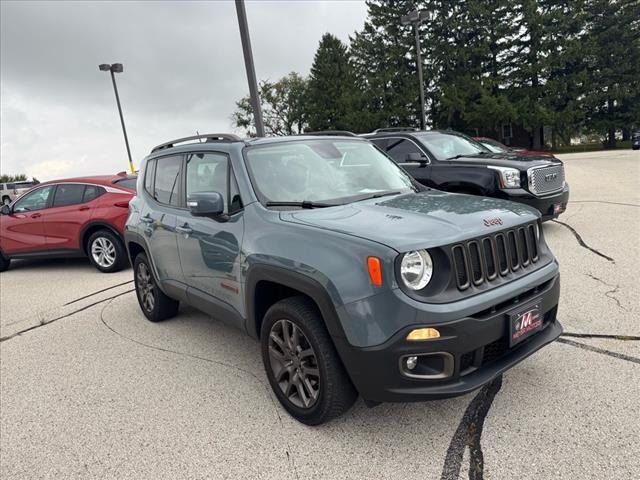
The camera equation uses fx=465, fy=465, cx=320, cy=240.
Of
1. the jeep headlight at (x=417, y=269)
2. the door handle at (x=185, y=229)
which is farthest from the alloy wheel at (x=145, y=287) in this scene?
the jeep headlight at (x=417, y=269)

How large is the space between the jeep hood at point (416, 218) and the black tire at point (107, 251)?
5624 mm

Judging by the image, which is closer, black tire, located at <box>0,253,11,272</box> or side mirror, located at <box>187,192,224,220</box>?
side mirror, located at <box>187,192,224,220</box>

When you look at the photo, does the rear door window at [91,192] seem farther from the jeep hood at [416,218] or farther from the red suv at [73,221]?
the jeep hood at [416,218]

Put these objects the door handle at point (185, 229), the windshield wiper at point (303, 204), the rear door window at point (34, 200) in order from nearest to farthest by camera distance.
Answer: the windshield wiper at point (303, 204) < the door handle at point (185, 229) < the rear door window at point (34, 200)

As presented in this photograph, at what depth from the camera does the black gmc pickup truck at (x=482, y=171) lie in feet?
21.8

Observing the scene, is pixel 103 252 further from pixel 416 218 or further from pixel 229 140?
pixel 416 218

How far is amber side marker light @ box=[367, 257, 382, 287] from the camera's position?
7.61 ft

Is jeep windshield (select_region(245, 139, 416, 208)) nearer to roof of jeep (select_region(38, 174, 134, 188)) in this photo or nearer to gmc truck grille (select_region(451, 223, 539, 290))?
gmc truck grille (select_region(451, 223, 539, 290))

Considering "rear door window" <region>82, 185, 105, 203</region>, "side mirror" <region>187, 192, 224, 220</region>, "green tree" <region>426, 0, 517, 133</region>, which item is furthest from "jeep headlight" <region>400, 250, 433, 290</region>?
"green tree" <region>426, 0, 517, 133</region>

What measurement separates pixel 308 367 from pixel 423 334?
81 cm

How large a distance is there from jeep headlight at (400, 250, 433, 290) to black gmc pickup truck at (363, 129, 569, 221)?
4.74 m

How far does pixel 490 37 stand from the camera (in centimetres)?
3641

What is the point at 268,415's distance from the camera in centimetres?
304

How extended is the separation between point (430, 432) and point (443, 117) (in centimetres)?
3894
